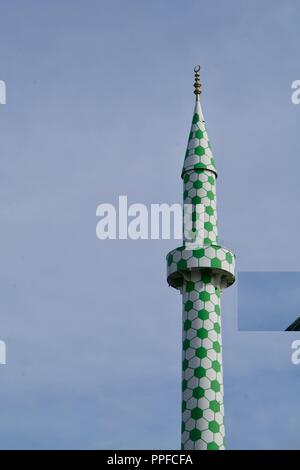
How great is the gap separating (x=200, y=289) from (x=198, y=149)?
6.50 m

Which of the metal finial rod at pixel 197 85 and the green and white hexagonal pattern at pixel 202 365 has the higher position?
the metal finial rod at pixel 197 85

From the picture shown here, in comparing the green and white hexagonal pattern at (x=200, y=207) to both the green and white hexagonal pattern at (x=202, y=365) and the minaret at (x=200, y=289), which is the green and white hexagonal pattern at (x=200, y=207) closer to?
the minaret at (x=200, y=289)

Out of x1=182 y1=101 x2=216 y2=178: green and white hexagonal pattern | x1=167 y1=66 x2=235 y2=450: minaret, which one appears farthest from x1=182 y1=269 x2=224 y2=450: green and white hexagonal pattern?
x1=182 y1=101 x2=216 y2=178: green and white hexagonal pattern

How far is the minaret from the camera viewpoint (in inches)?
1393

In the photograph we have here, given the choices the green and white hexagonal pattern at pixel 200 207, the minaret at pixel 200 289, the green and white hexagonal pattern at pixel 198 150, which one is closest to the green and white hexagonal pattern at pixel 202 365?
the minaret at pixel 200 289

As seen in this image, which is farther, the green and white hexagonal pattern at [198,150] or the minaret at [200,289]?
the green and white hexagonal pattern at [198,150]

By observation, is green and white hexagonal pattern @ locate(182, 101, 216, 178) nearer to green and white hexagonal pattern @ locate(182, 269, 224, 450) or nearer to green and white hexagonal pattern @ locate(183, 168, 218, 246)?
green and white hexagonal pattern @ locate(183, 168, 218, 246)

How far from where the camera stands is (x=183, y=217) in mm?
39656

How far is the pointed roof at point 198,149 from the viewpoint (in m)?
40.1
